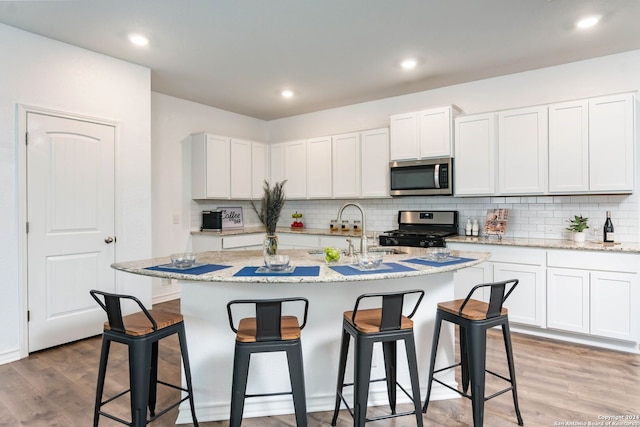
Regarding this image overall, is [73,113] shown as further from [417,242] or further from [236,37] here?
[417,242]

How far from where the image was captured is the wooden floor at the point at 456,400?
86.7 inches

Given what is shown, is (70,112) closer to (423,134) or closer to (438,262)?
(438,262)

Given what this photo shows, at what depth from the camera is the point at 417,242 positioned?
4152 mm

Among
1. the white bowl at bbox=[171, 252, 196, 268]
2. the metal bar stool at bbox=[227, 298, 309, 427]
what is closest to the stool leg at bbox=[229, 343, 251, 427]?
the metal bar stool at bbox=[227, 298, 309, 427]

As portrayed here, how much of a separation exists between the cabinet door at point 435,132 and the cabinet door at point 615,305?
1.87 meters

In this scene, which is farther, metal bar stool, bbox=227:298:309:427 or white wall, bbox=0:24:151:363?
white wall, bbox=0:24:151:363

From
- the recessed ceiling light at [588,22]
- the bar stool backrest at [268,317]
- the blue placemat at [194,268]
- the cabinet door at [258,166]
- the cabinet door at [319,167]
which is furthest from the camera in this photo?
the cabinet door at [258,166]

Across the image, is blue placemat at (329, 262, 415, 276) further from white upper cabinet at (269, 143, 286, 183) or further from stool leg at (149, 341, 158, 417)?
white upper cabinet at (269, 143, 286, 183)

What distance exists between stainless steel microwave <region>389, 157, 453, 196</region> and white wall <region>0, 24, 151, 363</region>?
2.82 m

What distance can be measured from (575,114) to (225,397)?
3.80m

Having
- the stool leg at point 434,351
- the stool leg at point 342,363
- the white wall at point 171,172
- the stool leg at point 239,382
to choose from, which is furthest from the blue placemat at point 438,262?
the white wall at point 171,172

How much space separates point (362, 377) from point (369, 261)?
0.62 metres

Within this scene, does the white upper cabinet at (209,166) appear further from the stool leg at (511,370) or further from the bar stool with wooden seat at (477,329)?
the stool leg at (511,370)

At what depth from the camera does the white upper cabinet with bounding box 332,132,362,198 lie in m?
5.05
